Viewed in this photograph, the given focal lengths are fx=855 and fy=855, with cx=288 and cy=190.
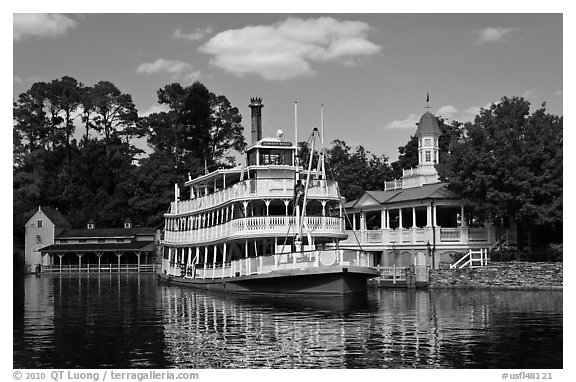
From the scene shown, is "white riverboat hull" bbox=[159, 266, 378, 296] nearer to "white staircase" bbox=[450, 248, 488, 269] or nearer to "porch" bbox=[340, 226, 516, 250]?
"white staircase" bbox=[450, 248, 488, 269]

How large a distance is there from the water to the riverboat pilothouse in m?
1.06

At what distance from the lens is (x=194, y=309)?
35688 mm

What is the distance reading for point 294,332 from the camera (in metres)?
26.5

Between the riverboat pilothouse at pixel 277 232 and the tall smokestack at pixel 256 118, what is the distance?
5.93 meters

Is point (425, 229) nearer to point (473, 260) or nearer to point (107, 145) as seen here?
point (473, 260)

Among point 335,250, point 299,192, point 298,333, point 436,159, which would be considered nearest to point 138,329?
point 298,333

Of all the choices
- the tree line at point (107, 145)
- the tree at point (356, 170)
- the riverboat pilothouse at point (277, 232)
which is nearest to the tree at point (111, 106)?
the tree line at point (107, 145)

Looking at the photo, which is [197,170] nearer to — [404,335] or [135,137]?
[135,137]

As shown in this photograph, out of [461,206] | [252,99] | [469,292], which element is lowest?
[469,292]

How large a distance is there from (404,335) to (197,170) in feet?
229

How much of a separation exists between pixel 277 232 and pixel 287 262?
223cm

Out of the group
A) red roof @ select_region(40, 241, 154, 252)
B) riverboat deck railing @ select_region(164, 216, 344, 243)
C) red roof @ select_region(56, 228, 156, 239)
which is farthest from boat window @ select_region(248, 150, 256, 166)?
red roof @ select_region(56, 228, 156, 239)

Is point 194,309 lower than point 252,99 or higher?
lower
